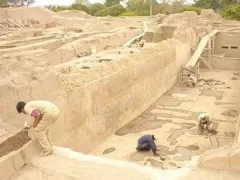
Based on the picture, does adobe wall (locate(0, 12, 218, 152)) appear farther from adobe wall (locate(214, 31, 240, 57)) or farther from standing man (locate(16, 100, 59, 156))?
adobe wall (locate(214, 31, 240, 57))

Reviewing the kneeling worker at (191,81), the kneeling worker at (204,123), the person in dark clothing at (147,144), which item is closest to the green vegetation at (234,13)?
the kneeling worker at (191,81)

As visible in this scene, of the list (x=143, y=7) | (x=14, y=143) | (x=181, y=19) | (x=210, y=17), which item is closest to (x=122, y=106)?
(x=14, y=143)

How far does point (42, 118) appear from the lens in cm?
546

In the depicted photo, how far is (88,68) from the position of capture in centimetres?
950

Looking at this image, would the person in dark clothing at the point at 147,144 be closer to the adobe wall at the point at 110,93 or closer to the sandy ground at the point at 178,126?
the sandy ground at the point at 178,126

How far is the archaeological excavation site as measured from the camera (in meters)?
4.91

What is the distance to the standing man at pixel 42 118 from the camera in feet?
17.7

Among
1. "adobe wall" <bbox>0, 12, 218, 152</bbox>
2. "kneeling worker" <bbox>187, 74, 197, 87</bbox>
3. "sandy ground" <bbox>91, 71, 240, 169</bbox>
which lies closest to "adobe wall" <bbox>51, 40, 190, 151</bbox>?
"adobe wall" <bbox>0, 12, 218, 152</bbox>

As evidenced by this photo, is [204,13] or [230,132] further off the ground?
[204,13]

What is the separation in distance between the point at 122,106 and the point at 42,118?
5394mm

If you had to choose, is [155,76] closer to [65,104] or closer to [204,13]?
[65,104]

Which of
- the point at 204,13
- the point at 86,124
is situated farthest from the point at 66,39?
the point at 204,13

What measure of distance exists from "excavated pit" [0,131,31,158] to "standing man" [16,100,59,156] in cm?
28

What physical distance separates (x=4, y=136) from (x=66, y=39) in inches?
415
